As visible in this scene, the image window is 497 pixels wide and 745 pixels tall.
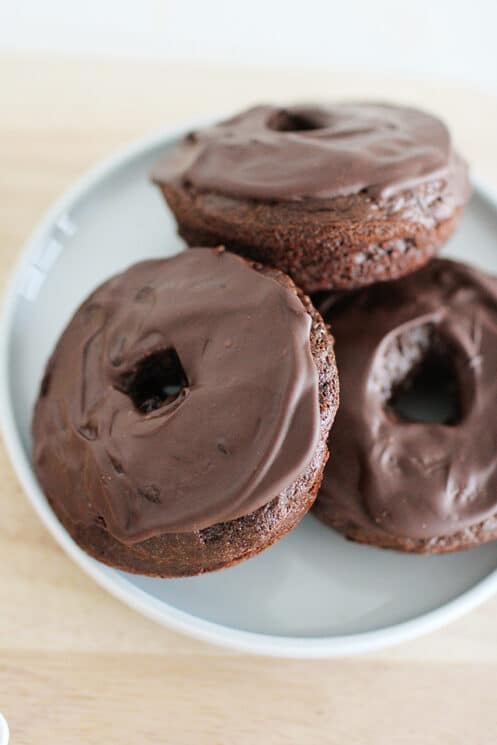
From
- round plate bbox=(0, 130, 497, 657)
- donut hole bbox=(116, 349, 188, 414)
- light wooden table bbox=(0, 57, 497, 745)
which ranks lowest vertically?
light wooden table bbox=(0, 57, 497, 745)

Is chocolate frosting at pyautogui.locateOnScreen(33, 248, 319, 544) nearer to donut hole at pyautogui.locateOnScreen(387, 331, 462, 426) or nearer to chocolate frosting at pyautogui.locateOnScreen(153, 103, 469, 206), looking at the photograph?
chocolate frosting at pyautogui.locateOnScreen(153, 103, 469, 206)

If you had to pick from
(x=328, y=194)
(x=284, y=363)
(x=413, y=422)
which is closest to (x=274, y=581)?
(x=413, y=422)

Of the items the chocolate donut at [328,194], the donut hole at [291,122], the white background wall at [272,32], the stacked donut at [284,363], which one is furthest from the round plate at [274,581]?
the white background wall at [272,32]

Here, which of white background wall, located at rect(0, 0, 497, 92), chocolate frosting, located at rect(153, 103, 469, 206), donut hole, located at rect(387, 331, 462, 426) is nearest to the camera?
chocolate frosting, located at rect(153, 103, 469, 206)

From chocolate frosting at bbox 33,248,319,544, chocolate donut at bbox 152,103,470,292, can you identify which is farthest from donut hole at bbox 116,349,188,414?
chocolate donut at bbox 152,103,470,292

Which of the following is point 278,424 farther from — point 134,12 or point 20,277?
point 134,12

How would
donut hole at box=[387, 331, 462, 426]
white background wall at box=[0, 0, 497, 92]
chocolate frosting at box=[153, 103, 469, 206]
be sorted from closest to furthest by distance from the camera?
chocolate frosting at box=[153, 103, 469, 206]
donut hole at box=[387, 331, 462, 426]
white background wall at box=[0, 0, 497, 92]

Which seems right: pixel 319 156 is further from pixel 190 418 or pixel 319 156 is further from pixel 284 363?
pixel 190 418
